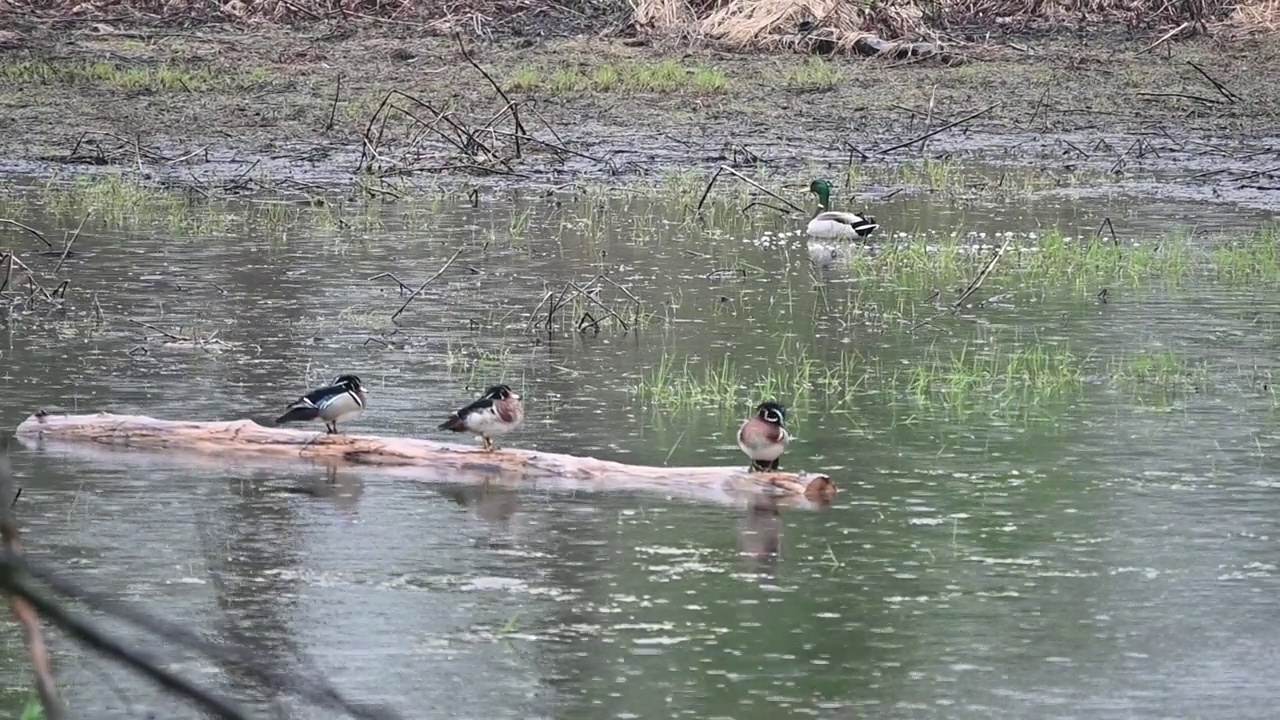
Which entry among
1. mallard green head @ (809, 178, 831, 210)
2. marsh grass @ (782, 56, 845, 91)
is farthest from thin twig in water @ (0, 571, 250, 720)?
marsh grass @ (782, 56, 845, 91)

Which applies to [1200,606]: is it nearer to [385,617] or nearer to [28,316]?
[385,617]

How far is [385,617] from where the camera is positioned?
6.67m

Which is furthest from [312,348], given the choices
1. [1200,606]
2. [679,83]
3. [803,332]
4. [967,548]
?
[679,83]

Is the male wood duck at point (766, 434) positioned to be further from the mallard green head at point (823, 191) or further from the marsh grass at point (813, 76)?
the marsh grass at point (813, 76)

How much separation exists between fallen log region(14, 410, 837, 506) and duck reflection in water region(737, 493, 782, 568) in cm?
7

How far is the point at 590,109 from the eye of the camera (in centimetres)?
2253

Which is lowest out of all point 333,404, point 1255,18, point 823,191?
point 333,404

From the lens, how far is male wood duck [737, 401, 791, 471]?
8.00 metres

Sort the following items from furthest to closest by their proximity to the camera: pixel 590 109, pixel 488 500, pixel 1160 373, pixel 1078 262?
pixel 590 109
pixel 1078 262
pixel 1160 373
pixel 488 500

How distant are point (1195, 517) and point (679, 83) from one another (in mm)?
16232

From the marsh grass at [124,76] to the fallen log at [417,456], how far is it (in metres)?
14.3

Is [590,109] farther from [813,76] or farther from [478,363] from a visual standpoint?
[478,363]

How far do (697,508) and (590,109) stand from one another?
1476cm

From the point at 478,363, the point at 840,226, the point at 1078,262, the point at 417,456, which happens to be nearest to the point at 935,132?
the point at 840,226
